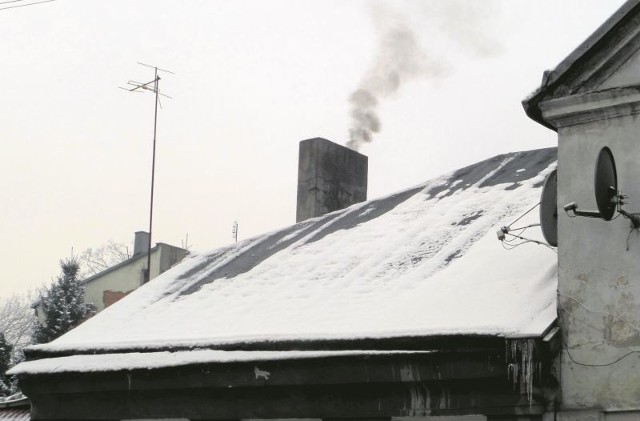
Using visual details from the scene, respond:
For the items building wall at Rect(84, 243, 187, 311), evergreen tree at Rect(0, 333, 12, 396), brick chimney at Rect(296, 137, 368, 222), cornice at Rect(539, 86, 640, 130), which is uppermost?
brick chimney at Rect(296, 137, 368, 222)

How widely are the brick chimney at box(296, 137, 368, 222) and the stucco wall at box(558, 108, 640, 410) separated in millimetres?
7947

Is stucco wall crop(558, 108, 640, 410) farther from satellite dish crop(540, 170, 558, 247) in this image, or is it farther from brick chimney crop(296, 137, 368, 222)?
brick chimney crop(296, 137, 368, 222)

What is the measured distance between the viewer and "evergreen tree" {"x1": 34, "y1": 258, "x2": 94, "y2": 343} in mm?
27906

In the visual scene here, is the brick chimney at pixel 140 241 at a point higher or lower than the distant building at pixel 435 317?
higher

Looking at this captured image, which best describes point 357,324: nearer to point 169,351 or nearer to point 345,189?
point 169,351

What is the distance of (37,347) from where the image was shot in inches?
466

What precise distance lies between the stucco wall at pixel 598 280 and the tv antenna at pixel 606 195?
15 cm

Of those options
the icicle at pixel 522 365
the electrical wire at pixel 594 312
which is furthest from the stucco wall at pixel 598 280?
the icicle at pixel 522 365

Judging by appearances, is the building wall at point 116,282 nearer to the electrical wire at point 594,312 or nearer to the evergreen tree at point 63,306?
the evergreen tree at point 63,306

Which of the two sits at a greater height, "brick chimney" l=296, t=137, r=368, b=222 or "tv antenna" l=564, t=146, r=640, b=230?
"brick chimney" l=296, t=137, r=368, b=222

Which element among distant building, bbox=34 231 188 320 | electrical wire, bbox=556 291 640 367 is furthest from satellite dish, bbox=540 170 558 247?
distant building, bbox=34 231 188 320

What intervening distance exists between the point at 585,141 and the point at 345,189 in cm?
847

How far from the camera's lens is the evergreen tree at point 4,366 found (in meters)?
25.6

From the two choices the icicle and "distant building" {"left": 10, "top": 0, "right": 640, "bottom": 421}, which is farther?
"distant building" {"left": 10, "top": 0, "right": 640, "bottom": 421}
